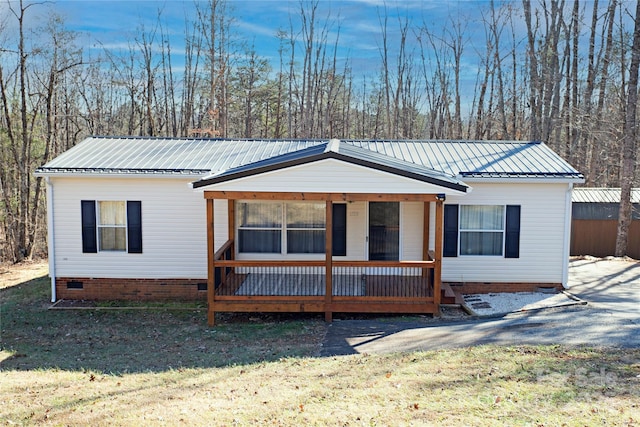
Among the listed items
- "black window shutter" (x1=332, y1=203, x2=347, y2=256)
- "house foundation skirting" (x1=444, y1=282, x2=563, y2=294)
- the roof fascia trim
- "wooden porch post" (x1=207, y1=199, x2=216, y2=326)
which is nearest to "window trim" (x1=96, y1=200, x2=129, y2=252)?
"wooden porch post" (x1=207, y1=199, x2=216, y2=326)

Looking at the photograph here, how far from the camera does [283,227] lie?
38.1 ft

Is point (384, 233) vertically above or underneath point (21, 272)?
above

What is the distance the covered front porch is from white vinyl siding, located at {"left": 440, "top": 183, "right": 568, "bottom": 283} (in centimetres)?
98

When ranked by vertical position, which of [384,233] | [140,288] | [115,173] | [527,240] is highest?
[115,173]

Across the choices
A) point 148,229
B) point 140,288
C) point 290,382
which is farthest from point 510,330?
point 140,288

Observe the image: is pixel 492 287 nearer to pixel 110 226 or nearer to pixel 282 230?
pixel 282 230

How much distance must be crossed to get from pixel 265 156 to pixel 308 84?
56.0 feet

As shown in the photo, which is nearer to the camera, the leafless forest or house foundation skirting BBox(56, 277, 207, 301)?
house foundation skirting BBox(56, 277, 207, 301)

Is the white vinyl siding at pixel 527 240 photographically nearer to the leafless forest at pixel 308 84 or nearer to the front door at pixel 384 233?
the front door at pixel 384 233

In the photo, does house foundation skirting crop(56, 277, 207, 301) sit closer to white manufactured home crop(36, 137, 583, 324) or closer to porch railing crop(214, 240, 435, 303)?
white manufactured home crop(36, 137, 583, 324)

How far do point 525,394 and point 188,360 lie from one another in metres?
4.81

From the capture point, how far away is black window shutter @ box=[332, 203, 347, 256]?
37.8 ft

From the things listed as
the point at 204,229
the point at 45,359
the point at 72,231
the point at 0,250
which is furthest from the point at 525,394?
the point at 0,250

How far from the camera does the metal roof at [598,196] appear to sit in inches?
699
